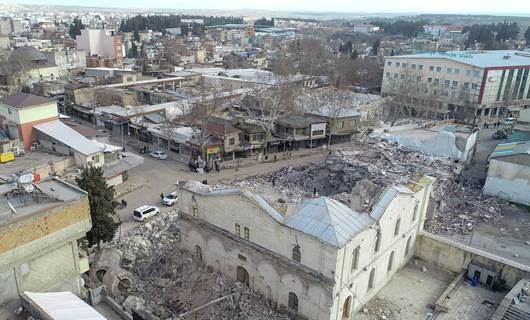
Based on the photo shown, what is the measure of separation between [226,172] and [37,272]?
84.7 feet

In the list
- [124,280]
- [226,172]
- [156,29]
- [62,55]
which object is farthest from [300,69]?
[156,29]

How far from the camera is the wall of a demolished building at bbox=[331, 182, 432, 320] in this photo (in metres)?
18.6

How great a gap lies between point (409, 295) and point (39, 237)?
18184 millimetres

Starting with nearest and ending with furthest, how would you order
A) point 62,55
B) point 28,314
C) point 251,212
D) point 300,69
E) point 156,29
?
point 28,314
point 251,212
point 62,55
point 300,69
point 156,29

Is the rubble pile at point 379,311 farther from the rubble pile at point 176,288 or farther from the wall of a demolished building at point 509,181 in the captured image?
the wall of a demolished building at point 509,181

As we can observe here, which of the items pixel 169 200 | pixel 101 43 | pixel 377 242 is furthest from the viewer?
pixel 101 43

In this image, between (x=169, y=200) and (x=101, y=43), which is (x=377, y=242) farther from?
(x=101, y=43)

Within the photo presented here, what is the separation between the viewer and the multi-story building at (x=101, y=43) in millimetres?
100000

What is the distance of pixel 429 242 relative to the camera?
2519 cm

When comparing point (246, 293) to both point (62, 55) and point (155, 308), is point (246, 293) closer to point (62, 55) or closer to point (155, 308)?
point (155, 308)

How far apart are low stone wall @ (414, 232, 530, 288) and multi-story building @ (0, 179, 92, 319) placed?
19.5 metres

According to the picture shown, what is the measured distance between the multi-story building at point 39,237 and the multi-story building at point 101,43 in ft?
298

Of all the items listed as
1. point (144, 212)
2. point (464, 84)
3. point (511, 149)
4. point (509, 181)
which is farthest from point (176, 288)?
point (464, 84)

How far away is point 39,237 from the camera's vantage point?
13969mm
